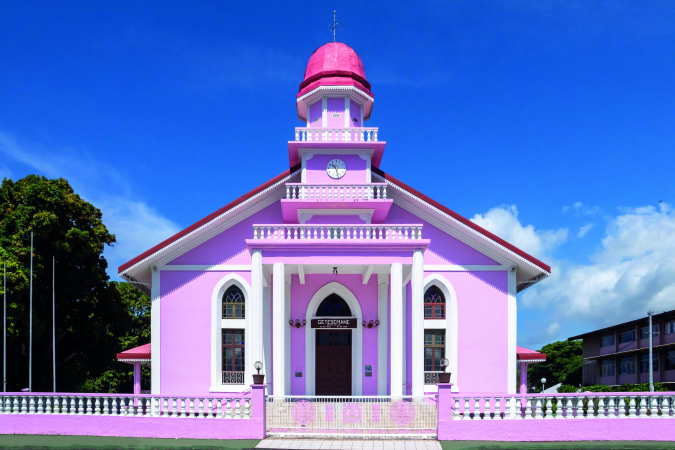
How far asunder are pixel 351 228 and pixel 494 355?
287 inches

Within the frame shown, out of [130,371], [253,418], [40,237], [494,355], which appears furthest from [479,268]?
[130,371]

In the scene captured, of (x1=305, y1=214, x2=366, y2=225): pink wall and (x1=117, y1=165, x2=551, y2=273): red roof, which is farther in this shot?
(x1=305, y1=214, x2=366, y2=225): pink wall

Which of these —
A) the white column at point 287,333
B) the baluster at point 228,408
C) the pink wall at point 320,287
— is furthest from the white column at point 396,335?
the baluster at point 228,408

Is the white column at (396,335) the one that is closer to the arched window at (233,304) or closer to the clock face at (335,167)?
the clock face at (335,167)

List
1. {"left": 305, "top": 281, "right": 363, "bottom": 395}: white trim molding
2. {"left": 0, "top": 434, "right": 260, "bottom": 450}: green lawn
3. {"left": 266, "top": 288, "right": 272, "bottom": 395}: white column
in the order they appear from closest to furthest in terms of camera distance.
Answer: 1. {"left": 0, "top": 434, "right": 260, "bottom": 450}: green lawn
2. {"left": 266, "top": 288, "right": 272, "bottom": 395}: white column
3. {"left": 305, "top": 281, "right": 363, "bottom": 395}: white trim molding

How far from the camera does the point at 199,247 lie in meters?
20.8

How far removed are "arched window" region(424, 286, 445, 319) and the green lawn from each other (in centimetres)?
881

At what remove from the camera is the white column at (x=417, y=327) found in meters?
16.5

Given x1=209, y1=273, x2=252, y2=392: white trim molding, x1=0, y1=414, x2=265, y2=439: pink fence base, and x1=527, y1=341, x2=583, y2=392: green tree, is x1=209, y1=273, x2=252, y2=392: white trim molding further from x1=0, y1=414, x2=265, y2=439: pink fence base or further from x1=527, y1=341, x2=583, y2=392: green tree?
x1=527, y1=341, x2=583, y2=392: green tree

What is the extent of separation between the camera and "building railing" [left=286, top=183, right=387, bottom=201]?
20344 millimetres

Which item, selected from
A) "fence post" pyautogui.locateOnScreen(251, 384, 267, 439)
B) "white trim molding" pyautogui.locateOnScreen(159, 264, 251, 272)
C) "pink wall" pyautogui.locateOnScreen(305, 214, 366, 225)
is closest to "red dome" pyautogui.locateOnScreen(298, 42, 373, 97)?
"pink wall" pyautogui.locateOnScreen(305, 214, 366, 225)

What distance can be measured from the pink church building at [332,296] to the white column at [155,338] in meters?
0.04

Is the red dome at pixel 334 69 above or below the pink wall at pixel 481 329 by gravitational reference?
above

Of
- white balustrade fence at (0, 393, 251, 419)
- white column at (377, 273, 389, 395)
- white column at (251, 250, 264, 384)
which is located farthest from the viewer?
white column at (377, 273, 389, 395)
